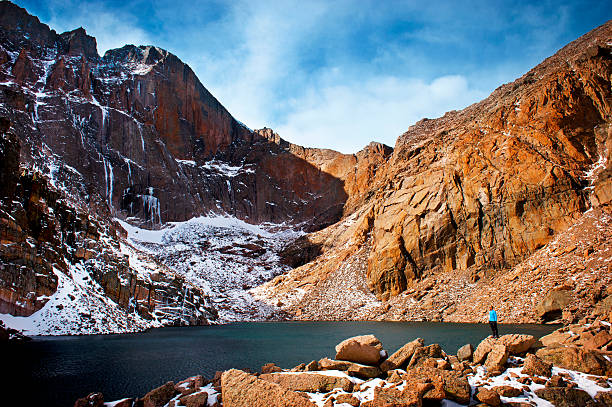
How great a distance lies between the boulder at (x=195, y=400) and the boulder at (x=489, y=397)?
8.61 m

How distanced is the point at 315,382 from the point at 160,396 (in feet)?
20.8

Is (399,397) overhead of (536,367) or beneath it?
overhead

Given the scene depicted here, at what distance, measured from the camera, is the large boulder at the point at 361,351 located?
12461 millimetres

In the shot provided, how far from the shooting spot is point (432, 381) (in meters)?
9.45

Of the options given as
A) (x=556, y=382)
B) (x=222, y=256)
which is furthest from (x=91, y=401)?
(x=222, y=256)

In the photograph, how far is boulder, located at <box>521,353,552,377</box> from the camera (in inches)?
386

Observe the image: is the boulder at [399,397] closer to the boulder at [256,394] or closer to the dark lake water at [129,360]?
the boulder at [256,394]

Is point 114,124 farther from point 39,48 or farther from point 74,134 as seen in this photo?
point 39,48

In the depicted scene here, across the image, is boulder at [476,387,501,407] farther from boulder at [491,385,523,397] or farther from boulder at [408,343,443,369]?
boulder at [408,343,443,369]

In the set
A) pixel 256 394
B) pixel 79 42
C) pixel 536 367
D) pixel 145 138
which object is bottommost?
pixel 536 367

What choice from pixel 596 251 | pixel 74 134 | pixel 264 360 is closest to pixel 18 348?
pixel 264 360

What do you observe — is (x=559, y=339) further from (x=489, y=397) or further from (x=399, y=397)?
(x=399, y=397)

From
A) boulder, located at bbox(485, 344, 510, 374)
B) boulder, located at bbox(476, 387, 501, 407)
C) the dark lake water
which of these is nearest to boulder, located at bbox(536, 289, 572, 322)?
the dark lake water

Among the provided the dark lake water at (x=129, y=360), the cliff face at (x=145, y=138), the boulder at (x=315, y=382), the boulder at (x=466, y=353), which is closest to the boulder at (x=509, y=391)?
the boulder at (x=466, y=353)
